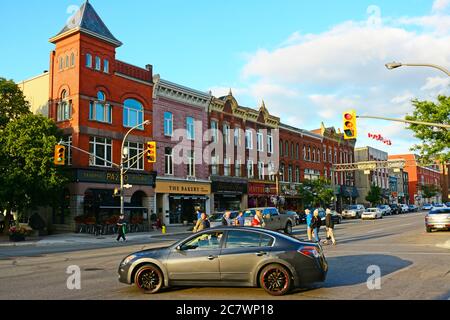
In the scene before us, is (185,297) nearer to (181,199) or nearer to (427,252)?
(427,252)

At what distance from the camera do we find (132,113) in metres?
38.6

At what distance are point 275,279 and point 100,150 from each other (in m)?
29.0

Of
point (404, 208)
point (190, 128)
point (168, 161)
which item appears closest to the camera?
point (168, 161)

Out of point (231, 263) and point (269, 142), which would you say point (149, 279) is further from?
point (269, 142)

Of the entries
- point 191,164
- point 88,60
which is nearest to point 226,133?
point 191,164

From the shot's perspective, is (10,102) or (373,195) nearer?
(10,102)

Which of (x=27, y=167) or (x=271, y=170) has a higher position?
(x=271, y=170)

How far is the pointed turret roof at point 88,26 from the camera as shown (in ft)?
115

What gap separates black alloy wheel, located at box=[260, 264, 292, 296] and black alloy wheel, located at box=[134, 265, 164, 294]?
2060 mm

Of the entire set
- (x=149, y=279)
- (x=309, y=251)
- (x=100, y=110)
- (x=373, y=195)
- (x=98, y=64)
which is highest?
(x=98, y=64)

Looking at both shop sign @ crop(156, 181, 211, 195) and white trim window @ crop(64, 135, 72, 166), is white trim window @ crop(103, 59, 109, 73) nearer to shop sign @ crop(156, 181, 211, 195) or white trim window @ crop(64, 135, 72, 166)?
white trim window @ crop(64, 135, 72, 166)

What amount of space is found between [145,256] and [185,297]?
48.7 inches

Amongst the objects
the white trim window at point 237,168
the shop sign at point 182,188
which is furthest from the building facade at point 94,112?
the white trim window at point 237,168

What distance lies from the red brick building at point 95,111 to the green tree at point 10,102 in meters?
2.33
